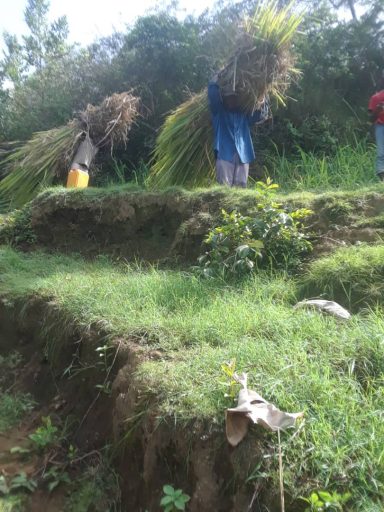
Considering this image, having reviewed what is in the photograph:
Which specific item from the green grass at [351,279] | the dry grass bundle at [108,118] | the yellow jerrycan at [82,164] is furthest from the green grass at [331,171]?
the yellow jerrycan at [82,164]

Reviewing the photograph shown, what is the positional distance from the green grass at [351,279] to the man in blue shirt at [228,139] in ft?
7.37

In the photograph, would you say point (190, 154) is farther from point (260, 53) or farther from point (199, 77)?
point (199, 77)

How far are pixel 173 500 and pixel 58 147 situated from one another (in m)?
5.84

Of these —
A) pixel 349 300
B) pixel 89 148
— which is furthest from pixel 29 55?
→ pixel 349 300

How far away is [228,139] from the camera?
5.53 metres

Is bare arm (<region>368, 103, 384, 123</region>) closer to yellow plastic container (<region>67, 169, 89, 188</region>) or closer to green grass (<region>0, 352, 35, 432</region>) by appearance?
yellow plastic container (<region>67, 169, 89, 188</region>)

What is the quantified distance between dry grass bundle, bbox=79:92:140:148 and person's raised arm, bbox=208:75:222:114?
2175 millimetres

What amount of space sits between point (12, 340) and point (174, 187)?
2223 millimetres

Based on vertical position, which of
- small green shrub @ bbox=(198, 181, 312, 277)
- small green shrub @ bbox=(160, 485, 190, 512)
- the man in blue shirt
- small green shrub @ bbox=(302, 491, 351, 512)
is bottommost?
small green shrub @ bbox=(160, 485, 190, 512)

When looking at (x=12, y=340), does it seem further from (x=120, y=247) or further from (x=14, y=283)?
(x=120, y=247)

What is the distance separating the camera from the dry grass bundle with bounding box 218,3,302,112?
5344 mm

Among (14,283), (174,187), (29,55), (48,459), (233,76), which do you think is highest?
(29,55)

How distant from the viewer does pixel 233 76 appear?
5.36m

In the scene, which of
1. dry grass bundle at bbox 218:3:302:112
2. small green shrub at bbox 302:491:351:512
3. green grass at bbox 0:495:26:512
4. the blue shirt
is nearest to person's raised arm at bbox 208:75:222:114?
the blue shirt
